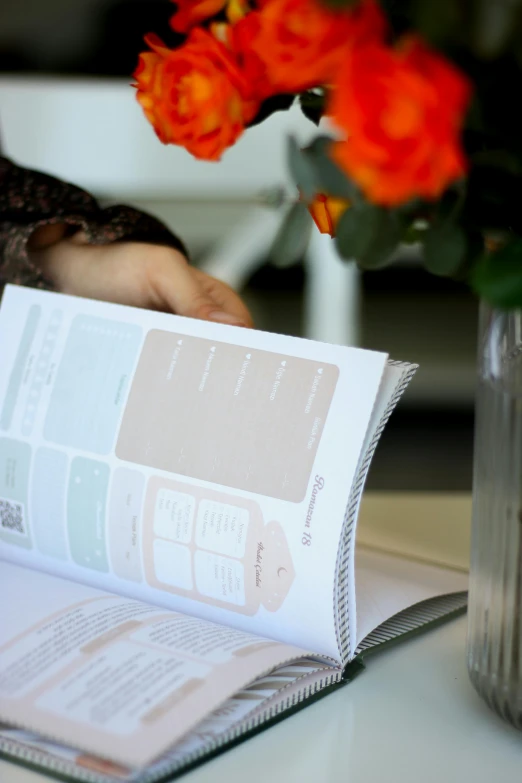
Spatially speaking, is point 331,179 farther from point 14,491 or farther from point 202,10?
point 14,491

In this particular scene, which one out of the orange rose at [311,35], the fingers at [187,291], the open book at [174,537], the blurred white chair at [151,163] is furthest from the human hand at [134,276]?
the blurred white chair at [151,163]

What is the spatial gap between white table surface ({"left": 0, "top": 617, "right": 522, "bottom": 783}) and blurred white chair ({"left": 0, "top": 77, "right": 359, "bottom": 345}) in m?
1.32

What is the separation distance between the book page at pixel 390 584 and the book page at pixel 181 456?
47 millimetres

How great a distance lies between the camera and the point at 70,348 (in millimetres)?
567

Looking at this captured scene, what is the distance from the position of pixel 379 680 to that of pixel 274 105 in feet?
0.95

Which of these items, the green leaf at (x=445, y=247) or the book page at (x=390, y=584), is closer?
the green leaf at (x=445, y=247)

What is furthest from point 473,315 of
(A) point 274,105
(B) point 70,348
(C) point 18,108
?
(A) point 274,105

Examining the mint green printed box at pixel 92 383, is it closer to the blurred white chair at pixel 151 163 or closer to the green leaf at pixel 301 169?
the green leaf at pixel 301 169

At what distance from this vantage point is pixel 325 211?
0.37m

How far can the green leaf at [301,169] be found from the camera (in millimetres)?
302

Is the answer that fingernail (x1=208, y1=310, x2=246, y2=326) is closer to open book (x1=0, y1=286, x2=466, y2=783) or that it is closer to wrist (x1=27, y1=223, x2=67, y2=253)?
open book (x1=0, y1=286, x2=466, y2=783)

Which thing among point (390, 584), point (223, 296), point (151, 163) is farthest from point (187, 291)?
point (151, 163)

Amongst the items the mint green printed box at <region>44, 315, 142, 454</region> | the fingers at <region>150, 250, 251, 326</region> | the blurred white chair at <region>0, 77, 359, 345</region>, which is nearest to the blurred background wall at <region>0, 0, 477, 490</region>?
the blurred white chair at <region>0, 77, 359, 345</region>

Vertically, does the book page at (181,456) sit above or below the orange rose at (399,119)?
below
